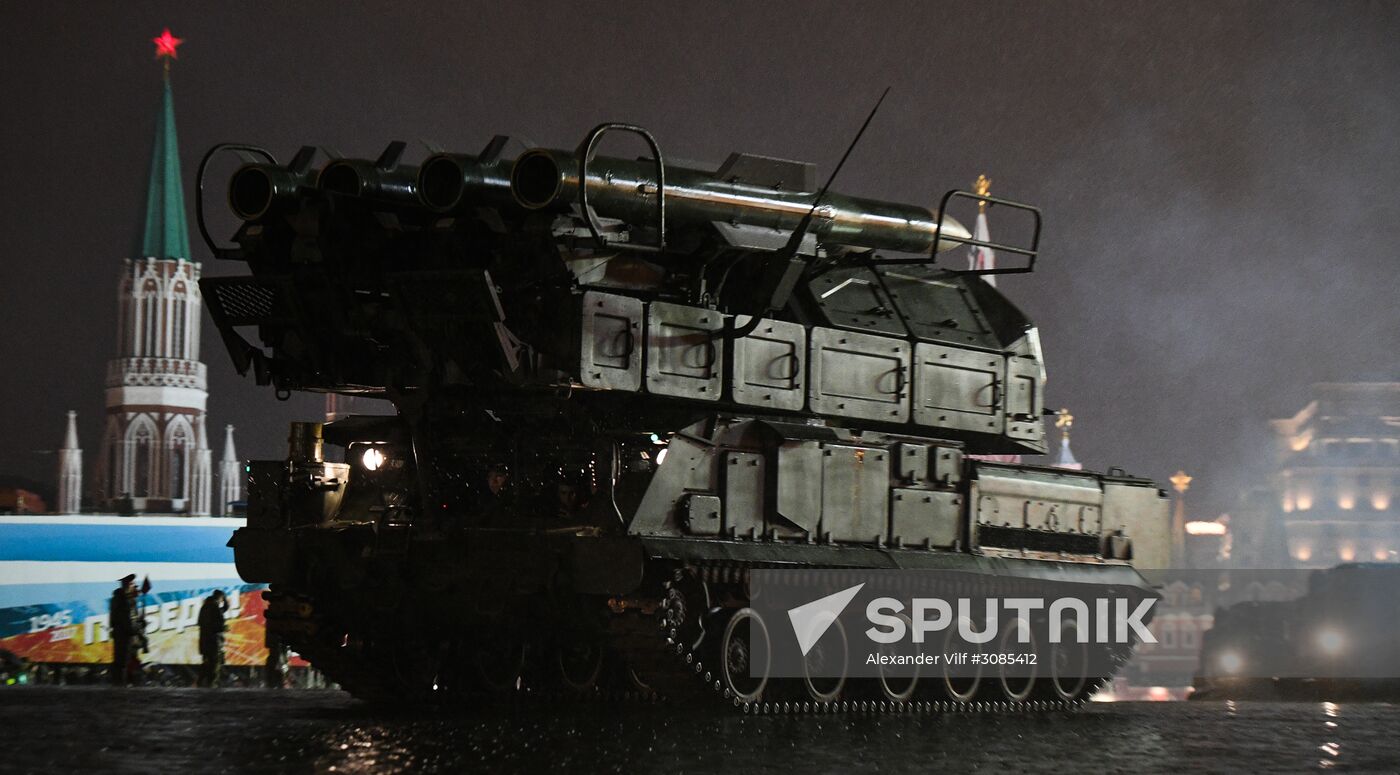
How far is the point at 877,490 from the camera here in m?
16.3

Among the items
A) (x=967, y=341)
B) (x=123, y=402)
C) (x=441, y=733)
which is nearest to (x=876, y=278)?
(x=967, y=341)

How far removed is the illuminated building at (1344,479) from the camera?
127m

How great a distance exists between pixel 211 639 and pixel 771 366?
10864 millimetres

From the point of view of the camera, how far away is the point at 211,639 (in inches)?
910

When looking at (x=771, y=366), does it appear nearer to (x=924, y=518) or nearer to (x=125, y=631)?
(x=924, y=518)

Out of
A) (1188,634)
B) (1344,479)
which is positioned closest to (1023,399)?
(1344,479)

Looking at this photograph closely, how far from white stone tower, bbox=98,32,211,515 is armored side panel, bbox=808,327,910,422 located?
8428cm

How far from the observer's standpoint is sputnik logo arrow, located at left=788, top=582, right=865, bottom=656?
15719 millimetres

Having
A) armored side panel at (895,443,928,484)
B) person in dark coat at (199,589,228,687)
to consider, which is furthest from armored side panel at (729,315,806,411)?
person in dark coat at (199,589,228,687)

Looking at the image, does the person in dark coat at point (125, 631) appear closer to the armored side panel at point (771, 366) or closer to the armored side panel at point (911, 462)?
the armored side panel at point (771, 366)

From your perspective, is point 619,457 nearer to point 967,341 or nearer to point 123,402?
point 967,341

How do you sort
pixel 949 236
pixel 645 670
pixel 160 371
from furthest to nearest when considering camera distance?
pixel 160 371
pixel 949 236
pixel 645 670

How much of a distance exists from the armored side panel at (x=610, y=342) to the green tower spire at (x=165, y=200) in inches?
3677

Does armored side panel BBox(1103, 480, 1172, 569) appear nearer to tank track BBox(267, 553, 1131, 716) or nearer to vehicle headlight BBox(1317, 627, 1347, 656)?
tank track BBox(267, 553, 1131, 716)
